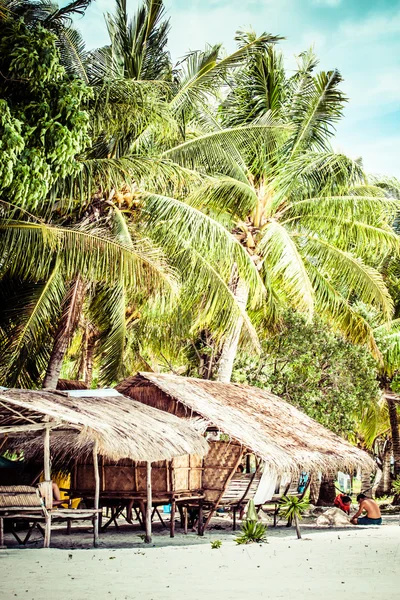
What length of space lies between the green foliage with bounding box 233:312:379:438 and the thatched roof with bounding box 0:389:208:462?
6756mm

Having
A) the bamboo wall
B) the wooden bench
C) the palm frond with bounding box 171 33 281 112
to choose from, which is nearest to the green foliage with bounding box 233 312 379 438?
the palm frond with bounding box 171 33 281 112

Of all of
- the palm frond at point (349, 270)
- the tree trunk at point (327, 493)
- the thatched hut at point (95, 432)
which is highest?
the palm frond at point (349, 270)

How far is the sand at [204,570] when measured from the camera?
659cm

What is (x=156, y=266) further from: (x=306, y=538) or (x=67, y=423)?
(x=306, y=538)

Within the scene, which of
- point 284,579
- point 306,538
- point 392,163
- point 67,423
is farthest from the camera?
point 392,163

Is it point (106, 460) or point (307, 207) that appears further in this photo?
point (307, 207)

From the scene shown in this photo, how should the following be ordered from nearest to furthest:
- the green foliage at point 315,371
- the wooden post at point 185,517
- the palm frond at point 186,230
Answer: the wooden post at point 185,517 < the palm frond at point 186,230 < the green foliage at point 315,371

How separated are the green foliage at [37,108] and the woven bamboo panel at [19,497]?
13.2ft

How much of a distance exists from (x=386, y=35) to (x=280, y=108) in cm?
479

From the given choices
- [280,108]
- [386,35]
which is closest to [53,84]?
[280,108]

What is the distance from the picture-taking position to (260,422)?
49.3 ft

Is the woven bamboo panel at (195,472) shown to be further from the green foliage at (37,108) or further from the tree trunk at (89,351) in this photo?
the tree trunk at (89,351)

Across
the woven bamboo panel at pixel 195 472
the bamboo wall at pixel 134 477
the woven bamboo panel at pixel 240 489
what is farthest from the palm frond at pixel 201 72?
the woven bamboo panel at pixel 240 489

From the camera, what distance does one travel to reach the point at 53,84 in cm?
1153
